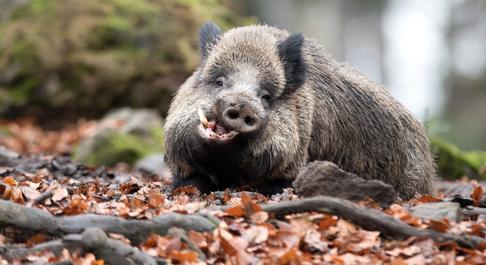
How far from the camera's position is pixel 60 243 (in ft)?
22.2

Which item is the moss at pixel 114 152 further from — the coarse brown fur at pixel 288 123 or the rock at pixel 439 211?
the rock at pixel 439 211

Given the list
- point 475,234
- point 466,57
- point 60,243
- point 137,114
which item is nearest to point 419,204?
point 475,234

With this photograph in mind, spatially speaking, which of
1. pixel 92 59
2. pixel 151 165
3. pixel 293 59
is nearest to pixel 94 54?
pixel 92 59

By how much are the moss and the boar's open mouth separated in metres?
6.48

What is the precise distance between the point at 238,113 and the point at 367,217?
193 centimetres

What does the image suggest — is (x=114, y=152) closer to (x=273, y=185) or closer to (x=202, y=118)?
(x=273, y=185)

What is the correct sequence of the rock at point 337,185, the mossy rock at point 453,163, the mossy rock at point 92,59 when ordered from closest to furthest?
1. the rock at point 337,185
2. the mossy rock at point 453,163
3. the mossy rock at point 92,59

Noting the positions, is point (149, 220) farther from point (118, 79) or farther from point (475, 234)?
point (118, 79)

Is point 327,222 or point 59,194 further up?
point 59,194

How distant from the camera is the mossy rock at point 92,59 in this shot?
18000mm

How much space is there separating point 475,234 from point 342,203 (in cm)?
126

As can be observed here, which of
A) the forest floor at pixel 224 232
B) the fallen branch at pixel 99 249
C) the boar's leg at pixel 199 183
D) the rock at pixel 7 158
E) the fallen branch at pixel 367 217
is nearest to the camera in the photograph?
the fallen branch at pixel 99 249

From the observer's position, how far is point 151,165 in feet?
47.5

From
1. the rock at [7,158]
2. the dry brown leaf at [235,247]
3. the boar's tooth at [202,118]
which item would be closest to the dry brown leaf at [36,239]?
the dry brown leaf at [235,247]
